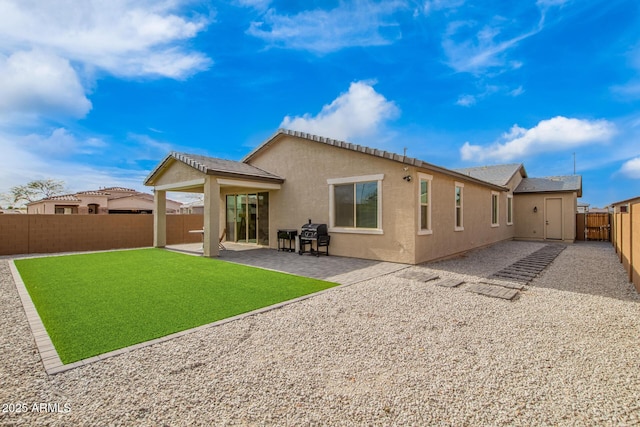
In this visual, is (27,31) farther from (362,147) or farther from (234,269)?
(362,147)

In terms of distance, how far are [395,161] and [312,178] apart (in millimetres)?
3558

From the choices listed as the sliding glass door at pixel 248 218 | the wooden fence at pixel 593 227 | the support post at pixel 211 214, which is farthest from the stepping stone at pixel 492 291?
the wooden fence at pixel 593 227

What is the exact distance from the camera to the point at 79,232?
1331 centimetres

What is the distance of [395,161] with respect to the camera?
9.08m

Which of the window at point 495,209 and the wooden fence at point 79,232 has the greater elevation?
the window at point 495,209

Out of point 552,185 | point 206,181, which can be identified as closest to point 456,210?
point 206,181

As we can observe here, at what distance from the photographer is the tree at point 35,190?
4278 cm

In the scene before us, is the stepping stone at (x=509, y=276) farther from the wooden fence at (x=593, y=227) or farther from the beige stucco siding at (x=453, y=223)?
the wooden fence at (x=593, y=227)

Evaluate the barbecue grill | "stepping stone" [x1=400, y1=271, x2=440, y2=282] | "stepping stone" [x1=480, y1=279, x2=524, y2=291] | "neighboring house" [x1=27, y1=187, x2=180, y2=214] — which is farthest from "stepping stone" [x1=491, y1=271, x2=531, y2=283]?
"neighboring house" [x1=27, y1=187, x2=180, y2=214]

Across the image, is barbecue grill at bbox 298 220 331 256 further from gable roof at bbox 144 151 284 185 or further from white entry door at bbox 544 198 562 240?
white entry door at bbox 544 198 562 240

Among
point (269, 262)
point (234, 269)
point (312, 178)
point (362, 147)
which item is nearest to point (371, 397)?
point (234, 269)

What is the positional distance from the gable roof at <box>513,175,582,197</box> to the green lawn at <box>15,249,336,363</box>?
16801 mm

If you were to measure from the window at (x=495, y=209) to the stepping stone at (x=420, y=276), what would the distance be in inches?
364

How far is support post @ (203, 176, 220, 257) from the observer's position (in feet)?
34.8
